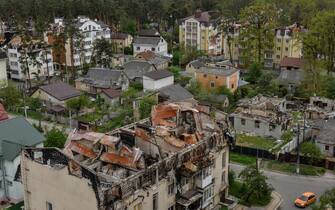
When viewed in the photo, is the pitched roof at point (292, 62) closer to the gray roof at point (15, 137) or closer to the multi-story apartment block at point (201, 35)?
the multi-story apartment block at point (201, 35)

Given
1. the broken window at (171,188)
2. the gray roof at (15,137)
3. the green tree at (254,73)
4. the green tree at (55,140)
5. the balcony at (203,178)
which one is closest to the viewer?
the broken window at (171,188)

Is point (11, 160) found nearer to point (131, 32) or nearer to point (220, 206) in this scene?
point (220, 206)

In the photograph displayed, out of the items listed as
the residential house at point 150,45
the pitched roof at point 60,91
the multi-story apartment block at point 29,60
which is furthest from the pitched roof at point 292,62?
the multi-story apartment block at point 29,60

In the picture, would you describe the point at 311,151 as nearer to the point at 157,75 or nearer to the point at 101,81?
the point at 157,75

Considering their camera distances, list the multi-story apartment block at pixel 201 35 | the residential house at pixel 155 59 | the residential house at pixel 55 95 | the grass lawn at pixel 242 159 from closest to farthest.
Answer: the grass lawn at pixel 242 159
the residential house at pixel 55 95
the residential house at pixel 155 59
the multi-story apartment block at pixel 201 35

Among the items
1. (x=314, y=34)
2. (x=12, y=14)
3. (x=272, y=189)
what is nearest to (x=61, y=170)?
(x=272, y=189)

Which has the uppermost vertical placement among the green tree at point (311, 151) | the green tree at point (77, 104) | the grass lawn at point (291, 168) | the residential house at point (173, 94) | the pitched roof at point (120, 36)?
the pitched roof at point (120, 36)
